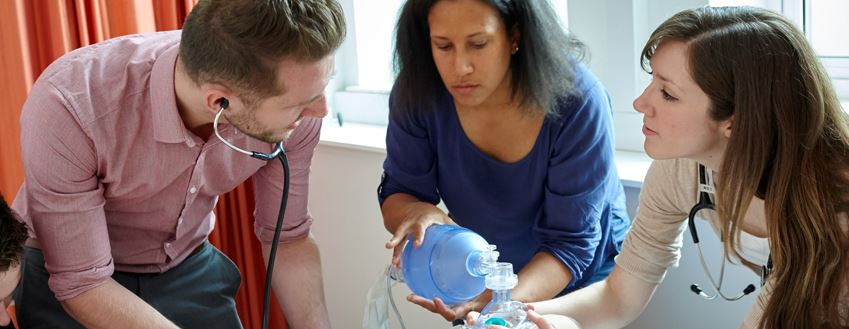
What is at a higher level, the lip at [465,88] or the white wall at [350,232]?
the lip at [465,88]

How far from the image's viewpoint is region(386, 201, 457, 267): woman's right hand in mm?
1646

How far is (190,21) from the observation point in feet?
5.08

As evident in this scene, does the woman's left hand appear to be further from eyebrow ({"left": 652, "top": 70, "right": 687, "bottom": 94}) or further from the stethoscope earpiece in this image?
eyebrow ({"left": 652, "top": 70, "right": 687, "bottom": 94})

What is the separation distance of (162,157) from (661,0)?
1.07m

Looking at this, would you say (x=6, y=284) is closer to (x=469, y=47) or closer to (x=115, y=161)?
(x=115, y=161)

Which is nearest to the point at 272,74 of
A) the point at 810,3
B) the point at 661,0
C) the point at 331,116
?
the point at 661,0

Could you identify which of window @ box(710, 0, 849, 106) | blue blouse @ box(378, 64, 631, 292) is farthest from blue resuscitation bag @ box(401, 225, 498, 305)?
window @ box(710, 0, 849, 106)

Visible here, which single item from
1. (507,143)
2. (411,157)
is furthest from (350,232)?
(507,143)

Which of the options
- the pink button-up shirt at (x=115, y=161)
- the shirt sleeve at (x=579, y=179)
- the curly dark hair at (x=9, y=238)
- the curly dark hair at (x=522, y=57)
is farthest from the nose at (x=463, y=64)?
the curly dark hair at (x=9, y=238)

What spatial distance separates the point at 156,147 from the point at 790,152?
1011mm

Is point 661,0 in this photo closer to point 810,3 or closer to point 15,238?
point 810,3

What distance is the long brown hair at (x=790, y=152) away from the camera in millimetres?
1323

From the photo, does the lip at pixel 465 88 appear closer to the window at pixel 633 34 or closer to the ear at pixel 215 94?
the window at pixel 633 34

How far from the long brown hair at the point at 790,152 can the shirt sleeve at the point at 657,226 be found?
0.78 feet
